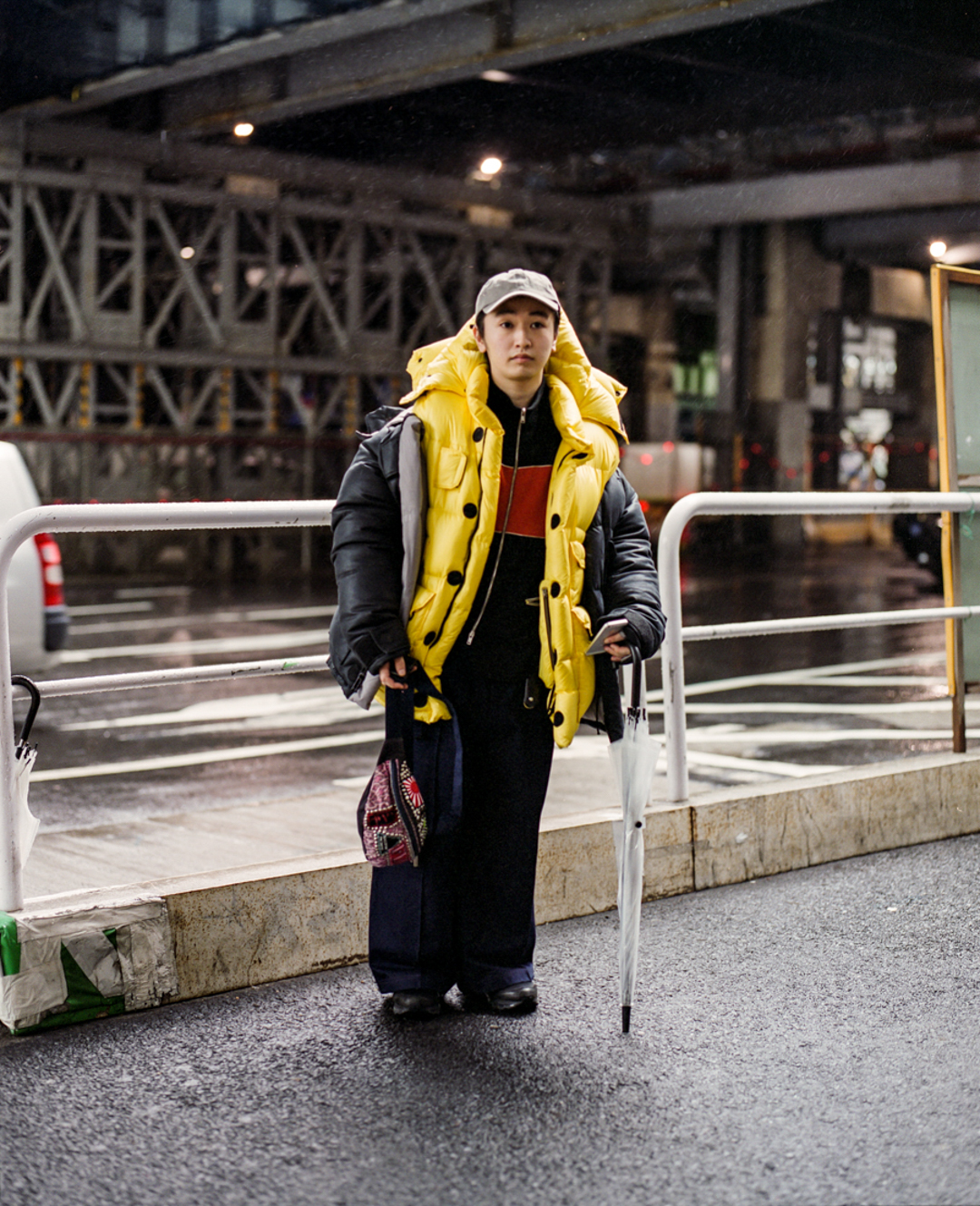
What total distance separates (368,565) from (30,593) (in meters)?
6.72

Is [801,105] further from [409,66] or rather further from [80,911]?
[80,911]

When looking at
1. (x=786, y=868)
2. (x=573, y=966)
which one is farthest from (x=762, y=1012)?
(x=786, y=868)

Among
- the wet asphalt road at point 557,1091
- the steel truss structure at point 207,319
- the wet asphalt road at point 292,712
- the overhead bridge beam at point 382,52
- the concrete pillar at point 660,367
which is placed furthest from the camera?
the concrete pillar at point 660,367

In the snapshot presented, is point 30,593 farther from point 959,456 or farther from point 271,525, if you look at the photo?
point 959,456

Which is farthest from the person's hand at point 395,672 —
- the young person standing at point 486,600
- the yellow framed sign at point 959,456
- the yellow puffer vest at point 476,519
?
the yellow framed sign at point 959,456

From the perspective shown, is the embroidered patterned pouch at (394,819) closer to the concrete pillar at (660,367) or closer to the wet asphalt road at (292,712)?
the wet asphalt road at (292,712)

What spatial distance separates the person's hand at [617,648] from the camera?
4.20 meters

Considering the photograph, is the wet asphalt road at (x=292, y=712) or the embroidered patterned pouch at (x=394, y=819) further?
the wet asphalt road at (x=292, y=712)

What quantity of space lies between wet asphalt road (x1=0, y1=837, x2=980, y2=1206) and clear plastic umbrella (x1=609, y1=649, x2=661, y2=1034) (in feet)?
0.66

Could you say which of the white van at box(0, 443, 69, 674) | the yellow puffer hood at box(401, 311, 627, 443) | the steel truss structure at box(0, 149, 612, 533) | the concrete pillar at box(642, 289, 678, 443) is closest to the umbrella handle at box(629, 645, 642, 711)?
the yellow puffer hood at box(401, 311, 627, 443)

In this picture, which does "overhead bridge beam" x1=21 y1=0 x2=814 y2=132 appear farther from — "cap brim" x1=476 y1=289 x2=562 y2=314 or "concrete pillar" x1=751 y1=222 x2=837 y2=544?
"concrete pillar" x1=751 y1=222 x2=837 y2=544

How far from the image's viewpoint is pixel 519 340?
4.17m

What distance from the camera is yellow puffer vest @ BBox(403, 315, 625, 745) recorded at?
415cm

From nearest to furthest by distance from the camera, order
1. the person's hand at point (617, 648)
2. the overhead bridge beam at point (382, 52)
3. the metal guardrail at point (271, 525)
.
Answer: the person's hand at point (617, 648) → the metal guardrail at point (271, 525) → the overhead bridge beam at point (382, 52)
